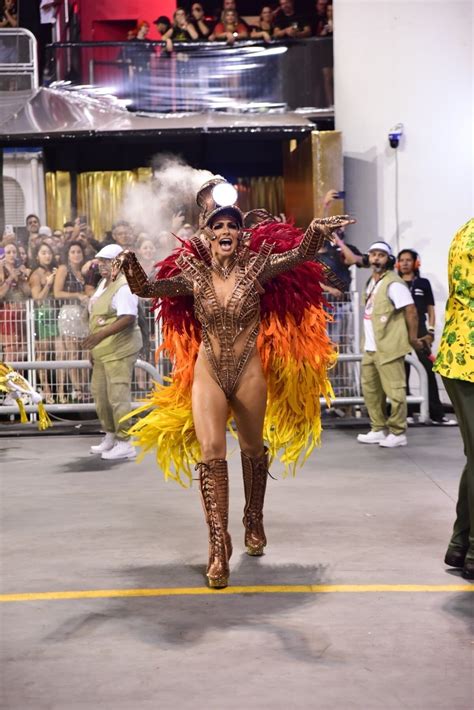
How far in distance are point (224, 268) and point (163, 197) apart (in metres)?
10.8

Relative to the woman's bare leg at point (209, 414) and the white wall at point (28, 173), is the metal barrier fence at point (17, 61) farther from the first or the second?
the woman's bare leg at point (209, 414)

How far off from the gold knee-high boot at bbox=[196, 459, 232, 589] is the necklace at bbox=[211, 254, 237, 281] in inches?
38.2

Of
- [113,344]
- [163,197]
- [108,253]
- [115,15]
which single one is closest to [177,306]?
[108,253]

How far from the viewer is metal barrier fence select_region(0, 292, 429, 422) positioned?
39.3 feet

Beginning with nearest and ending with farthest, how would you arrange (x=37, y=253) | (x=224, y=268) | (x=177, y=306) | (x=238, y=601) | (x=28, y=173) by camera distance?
(x=238, y=601) → (x=224, y=268) → (x=177, y=306) → (x=37, y=253) → (x=28, y=173)

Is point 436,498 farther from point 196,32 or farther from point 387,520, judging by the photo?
point 196,32

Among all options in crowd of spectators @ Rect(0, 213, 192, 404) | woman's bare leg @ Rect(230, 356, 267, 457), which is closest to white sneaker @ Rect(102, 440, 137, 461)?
crowd of spectators @ Rect(0, 213, 192, 404)

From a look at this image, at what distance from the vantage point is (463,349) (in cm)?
554

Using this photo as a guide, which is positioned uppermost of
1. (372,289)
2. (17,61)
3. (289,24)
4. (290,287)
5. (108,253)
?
(289,24)

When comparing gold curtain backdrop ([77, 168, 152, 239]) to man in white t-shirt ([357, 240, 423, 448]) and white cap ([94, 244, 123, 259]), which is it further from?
white cap ([94, 244, 123, 259])

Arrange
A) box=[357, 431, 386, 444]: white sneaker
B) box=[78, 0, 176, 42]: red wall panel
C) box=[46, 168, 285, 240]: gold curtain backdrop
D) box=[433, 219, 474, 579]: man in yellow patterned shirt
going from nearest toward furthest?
1. box=[433, 219, 474, 579]: man in yellow patterned shirt
2. box=[357, 431, 386, 444]: white sneaker
3. box=[46, 168, 285, 240]: gold curtain backdrop
4. box=[78, 0, 176, 42]: red wall panel

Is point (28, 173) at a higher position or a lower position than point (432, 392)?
higher

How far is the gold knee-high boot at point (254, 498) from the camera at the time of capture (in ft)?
20.4

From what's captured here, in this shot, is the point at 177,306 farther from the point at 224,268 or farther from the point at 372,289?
the point at 372,289
